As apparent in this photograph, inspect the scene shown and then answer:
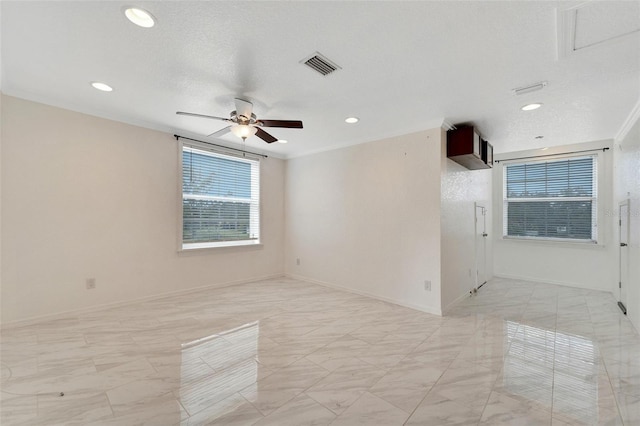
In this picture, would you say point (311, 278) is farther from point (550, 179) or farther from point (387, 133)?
point (550, 179)

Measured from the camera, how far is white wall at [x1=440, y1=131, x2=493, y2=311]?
3797mm

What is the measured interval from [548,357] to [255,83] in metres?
3.90

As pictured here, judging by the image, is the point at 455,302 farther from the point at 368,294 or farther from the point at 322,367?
the point at 322,367

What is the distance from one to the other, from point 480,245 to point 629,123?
8.68 feet

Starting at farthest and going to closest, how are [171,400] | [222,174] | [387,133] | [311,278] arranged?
[311,278]
[222,174]
[387,133]
[171,400]

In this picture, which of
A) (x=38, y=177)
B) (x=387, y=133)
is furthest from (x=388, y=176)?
(x=38, y=177)

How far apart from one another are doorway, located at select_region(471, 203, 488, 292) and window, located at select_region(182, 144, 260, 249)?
422cm

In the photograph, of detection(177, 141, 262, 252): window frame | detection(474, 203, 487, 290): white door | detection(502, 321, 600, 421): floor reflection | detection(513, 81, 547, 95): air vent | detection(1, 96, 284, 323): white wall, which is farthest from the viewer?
detection(474, 203, 487, 290): white door

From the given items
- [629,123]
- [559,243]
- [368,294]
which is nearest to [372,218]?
[368,294]

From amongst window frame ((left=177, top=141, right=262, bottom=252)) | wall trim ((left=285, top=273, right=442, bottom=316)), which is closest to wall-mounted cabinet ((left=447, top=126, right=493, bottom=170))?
wall trim ((left=285, top=273, right=442, bottom=316))

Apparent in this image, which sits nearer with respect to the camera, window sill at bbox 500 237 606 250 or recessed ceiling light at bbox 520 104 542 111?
recessed ceiling light at bbox 520 104 542 111

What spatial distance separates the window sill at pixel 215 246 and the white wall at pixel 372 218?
2.91ft

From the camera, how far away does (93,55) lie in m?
2.27

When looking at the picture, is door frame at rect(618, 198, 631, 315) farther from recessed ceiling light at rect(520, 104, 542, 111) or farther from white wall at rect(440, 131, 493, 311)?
recessed ceiling light at rect(520, 104, 542, 111)
